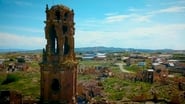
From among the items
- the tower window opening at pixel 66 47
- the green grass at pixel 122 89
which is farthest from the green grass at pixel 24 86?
the tower window opening at pixel 66 47

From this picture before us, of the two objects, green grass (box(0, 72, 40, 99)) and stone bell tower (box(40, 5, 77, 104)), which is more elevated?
stone bell tower (box(40, 5, 77, 104))

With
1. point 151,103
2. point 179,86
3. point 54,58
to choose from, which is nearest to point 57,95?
point 54,58

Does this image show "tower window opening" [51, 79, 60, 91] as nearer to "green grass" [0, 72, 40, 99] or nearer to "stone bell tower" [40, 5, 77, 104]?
"stone bell tower" [40, 5, 77, 104]

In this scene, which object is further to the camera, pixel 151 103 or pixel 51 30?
pixel 151 103

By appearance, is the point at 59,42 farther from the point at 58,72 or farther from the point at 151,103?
the point at 151,103

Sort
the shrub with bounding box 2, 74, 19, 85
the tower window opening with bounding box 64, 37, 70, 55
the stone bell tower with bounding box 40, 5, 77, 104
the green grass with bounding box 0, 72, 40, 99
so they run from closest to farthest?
the stone bell tower with bounding box 40, 5, 77, 104, the tower window opening with bounding box 64, 37, 70, 55, the green grass with bounding box 0, 72, 40, 99, the shrub with bounding box 2, 74, 19, 85

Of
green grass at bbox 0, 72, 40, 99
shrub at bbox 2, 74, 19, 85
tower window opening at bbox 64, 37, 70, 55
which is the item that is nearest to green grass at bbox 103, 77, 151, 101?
green grass at bbox 0, 72, 40, 99

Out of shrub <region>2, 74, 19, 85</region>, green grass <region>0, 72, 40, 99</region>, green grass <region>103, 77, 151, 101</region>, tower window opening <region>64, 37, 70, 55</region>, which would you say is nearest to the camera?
tower window opening <region>64, 37, 70, 55</region>

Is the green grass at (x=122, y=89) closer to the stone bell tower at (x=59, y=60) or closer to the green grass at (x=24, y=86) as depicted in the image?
the green grass at (x=24, y=86)
